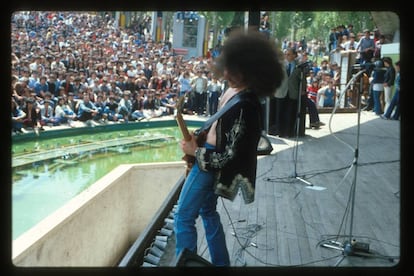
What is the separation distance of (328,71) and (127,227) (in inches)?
173

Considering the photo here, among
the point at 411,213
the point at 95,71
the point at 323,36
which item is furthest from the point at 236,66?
the point at 323,36

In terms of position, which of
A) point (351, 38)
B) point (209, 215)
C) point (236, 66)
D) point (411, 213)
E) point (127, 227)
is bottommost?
point (127, 227)

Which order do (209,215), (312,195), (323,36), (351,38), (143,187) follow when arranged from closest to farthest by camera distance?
(209,215) → (312,195) → (143,187) → (351,38) → (323,36)

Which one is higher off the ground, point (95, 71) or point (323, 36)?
point (323, 36)

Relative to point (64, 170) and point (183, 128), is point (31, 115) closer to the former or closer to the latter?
point (64, 170)

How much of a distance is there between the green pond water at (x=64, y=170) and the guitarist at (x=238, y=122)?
496cm

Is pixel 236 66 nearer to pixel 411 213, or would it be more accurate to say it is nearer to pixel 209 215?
pixel 209 215

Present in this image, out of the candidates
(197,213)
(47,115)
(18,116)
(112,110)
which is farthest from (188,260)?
(112,110)

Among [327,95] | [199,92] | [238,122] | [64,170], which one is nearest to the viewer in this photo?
[238,122]

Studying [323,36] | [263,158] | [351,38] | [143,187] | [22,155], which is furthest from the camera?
[323,36]

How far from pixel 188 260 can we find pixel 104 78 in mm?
7987

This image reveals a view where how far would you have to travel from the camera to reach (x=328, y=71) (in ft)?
29.5

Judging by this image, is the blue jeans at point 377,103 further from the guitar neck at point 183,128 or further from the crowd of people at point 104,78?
the guitar neck at point 183,128

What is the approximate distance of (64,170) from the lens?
358 inches
